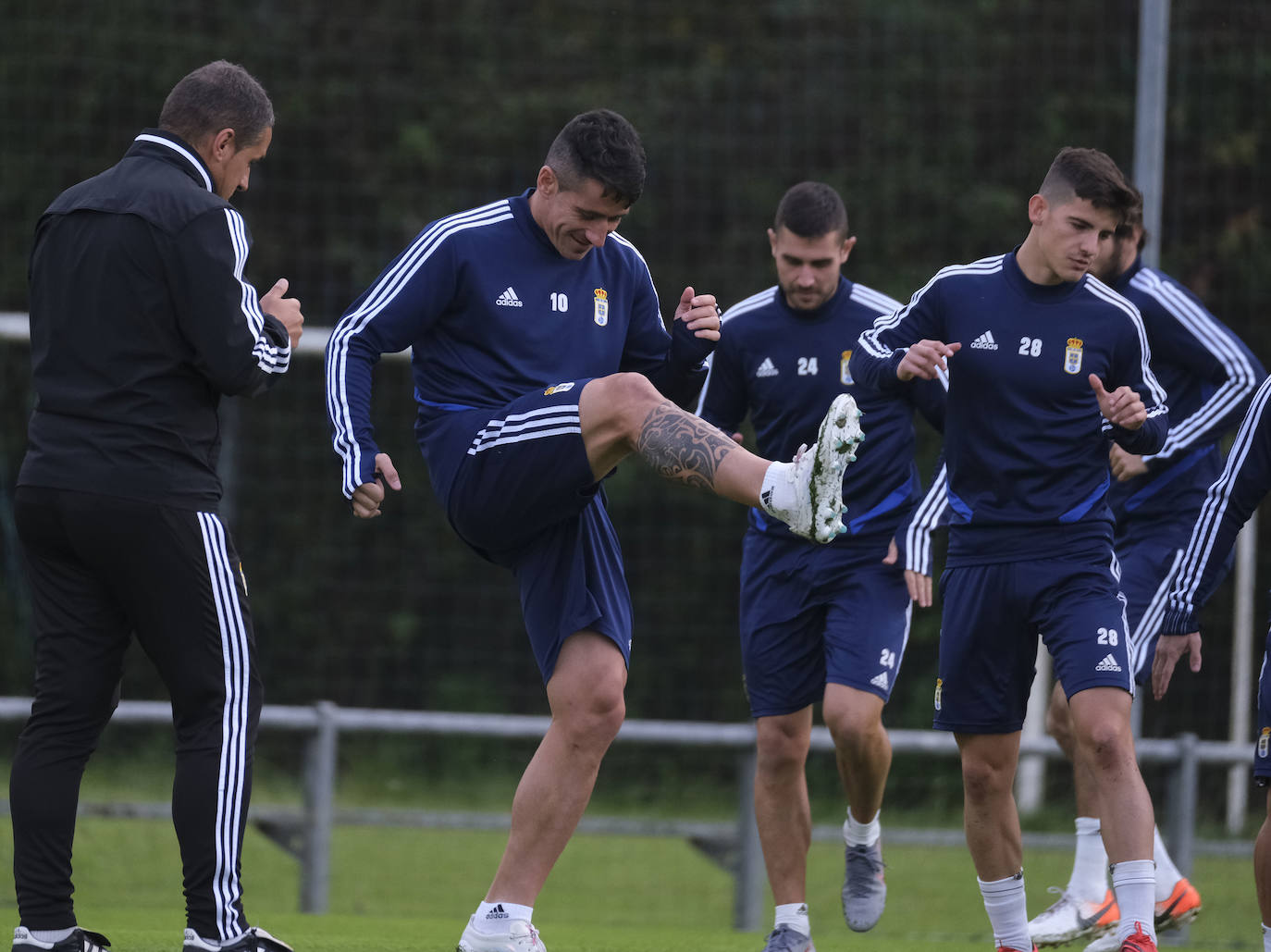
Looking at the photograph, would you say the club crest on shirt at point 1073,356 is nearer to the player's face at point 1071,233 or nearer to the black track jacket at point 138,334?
the player's face at point 1071,233

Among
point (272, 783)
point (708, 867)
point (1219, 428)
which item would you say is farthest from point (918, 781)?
point (1219, 428)

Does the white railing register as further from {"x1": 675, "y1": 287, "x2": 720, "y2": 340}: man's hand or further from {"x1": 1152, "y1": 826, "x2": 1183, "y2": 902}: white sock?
{"x1": 675, "y1": 287, "x2": 720, "y2": 340}: man's hand

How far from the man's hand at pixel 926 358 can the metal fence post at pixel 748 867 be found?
10.9 feet

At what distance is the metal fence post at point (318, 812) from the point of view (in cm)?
759

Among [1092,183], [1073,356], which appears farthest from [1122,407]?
[1092,183]

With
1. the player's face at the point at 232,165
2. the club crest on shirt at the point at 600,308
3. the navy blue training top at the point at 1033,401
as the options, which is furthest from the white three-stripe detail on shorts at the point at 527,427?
the navy blue training top at the point at 1033,401

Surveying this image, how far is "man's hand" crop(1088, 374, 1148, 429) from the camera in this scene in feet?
15.9

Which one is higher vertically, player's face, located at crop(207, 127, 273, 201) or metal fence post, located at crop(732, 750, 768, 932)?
player's face, located at crop(207, 127, 273, 201)

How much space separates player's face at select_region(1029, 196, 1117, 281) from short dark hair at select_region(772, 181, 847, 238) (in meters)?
0.86

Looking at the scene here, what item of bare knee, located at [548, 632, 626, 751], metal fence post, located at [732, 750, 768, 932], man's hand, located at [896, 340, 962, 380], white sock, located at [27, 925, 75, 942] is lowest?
metal fence post, located at [732, 750, 768, 932]

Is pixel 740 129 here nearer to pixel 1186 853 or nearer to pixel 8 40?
pixel 8 40

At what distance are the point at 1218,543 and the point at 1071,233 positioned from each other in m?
1.02

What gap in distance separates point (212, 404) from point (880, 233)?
28.9 feet

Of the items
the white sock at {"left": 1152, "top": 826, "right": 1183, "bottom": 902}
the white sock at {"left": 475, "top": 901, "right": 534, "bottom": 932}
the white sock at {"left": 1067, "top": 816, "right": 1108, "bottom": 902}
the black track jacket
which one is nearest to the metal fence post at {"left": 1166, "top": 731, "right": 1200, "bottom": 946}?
the white sock at {"left": 1152, "top": 826, "right": 1183, "bottom": 902}
